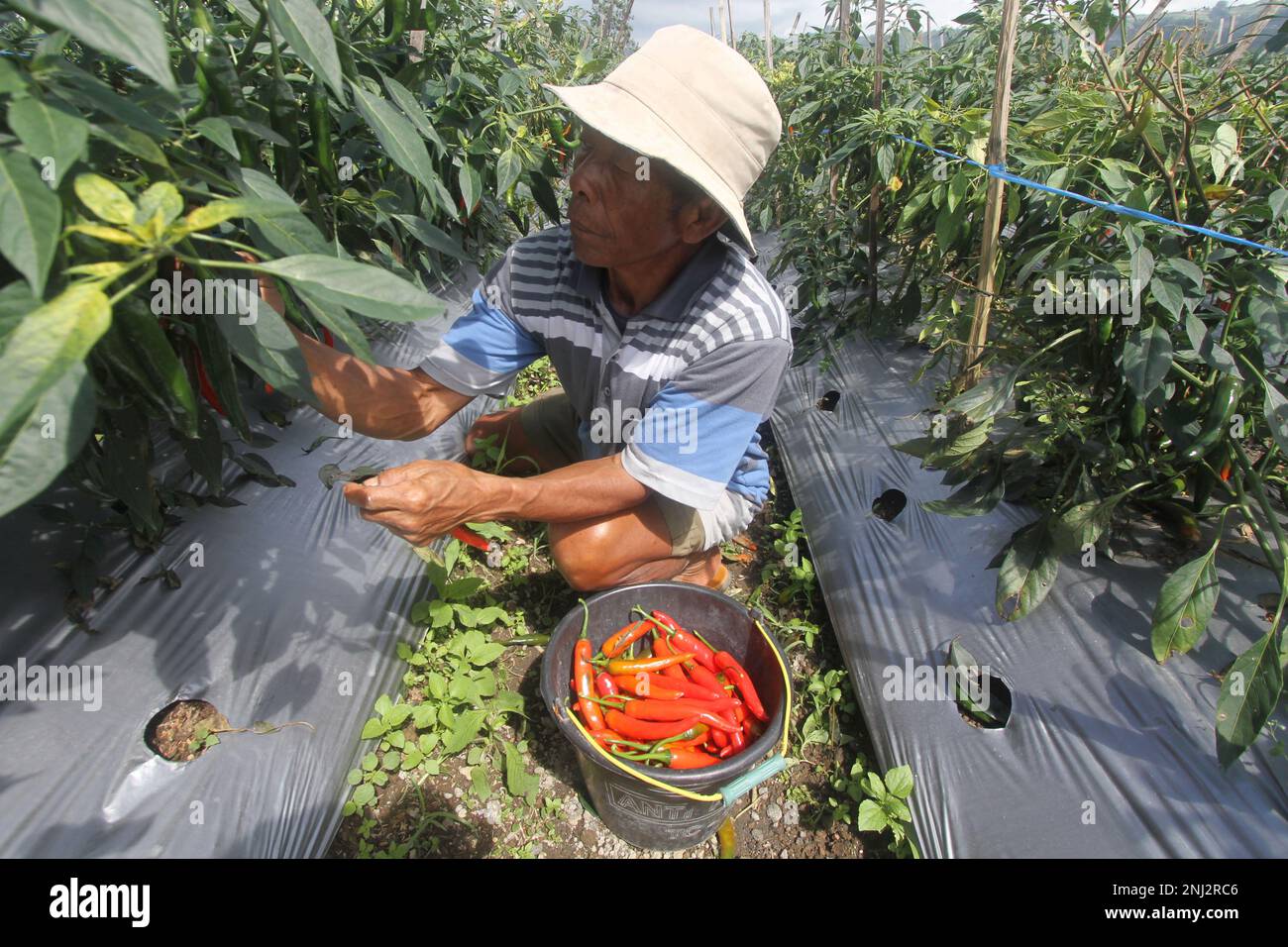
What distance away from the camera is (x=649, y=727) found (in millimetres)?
1733

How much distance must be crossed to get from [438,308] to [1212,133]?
7.15ft

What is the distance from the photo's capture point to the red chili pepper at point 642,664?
178cm

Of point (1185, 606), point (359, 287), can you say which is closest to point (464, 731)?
point (359, 287)

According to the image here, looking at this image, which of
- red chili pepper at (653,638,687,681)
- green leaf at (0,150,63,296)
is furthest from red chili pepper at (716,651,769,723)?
green leaf at (0,150,63,296)

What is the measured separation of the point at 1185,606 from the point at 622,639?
1.23 meters

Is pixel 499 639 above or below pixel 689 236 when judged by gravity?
below

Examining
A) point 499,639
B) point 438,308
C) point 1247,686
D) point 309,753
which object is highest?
point 438,308

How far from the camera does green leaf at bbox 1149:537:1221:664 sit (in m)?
1.53

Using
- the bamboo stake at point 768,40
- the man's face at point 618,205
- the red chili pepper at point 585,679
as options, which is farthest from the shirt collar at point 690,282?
the bamboo stake at point 768,40

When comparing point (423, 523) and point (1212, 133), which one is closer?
point (423, 523)

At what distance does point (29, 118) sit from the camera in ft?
1.94

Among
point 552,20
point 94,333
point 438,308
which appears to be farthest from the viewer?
point 552,20

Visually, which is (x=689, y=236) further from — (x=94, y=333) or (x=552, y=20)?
(x=552, y=20)

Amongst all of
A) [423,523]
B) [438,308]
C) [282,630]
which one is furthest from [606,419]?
[438,308]
